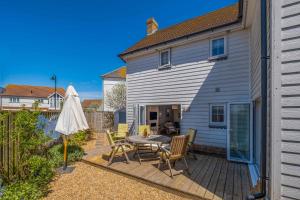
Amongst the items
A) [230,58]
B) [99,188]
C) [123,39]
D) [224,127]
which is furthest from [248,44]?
[123,39]

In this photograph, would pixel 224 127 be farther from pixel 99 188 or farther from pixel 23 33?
pixel 23 33

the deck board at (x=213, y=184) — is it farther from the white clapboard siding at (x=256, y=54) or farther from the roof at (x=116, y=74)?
the roof at (x=116, y=74)

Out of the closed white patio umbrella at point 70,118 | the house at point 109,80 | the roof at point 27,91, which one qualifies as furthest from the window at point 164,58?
the roof at point 27,91

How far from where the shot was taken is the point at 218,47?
7.68 m

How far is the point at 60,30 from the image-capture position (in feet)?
57.9

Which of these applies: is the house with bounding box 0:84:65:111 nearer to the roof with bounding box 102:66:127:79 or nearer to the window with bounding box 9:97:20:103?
the window with bounding box 9:97:20:103

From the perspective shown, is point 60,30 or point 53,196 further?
point 60,30

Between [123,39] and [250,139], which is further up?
[123,39]

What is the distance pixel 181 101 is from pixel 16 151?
652cm

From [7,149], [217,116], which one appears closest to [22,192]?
[7,149]

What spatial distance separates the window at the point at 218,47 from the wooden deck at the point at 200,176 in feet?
14.0

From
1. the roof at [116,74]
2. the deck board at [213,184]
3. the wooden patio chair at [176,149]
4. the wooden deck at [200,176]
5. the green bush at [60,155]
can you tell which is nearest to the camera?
the deck board at [213,184]

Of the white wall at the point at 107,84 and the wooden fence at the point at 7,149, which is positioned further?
the white wall at the point at 107,84

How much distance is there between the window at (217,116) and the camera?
738 centimetres
